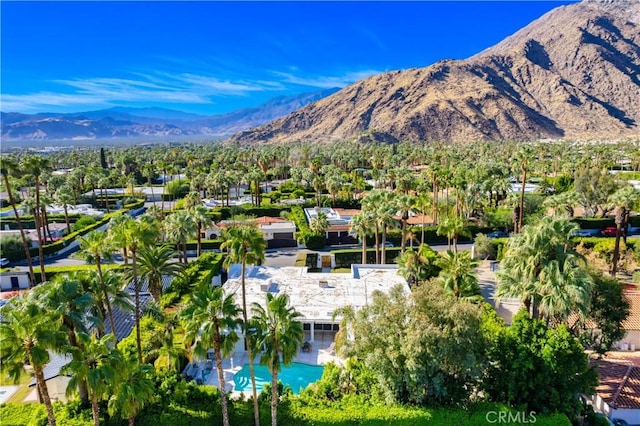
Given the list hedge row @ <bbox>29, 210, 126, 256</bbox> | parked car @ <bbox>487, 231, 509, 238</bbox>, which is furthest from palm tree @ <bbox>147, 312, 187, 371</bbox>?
parked car @ <bbox>487, 231, 509, 238</bbox>

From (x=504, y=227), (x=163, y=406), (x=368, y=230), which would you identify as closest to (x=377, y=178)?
(x=504, y=227)

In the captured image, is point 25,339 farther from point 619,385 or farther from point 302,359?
point 619,385

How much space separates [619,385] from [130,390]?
2370 cm

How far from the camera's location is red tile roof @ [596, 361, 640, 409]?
2037 cm

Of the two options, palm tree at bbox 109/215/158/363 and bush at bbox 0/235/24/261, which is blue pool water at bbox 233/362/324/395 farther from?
bush at bbox 0/235/24/261

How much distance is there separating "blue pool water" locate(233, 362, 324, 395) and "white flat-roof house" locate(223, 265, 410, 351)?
8.56 feet

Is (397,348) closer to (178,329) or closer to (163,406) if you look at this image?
(163,406)

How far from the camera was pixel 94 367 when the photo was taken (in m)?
15.2

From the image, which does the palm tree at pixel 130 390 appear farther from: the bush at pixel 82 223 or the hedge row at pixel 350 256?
the bush at pixel 82 223

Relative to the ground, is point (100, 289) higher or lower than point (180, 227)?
lower

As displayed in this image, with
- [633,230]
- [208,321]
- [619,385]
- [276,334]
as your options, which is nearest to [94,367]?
[208,321]

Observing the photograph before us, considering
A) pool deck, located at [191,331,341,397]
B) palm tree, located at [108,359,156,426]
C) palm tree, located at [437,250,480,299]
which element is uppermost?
palm tree, located at [437,250,480,299]

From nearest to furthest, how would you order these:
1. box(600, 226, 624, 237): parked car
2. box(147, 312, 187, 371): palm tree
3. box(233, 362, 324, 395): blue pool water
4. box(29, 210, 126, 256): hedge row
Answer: box(147, 312, 187, 371): palm tree, box(233, 362, 324, 395): blue pool water, box(29, 210, 126, 256): hedge row, box(600, 226, 624, 237): parked car

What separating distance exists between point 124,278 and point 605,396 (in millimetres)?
25814
